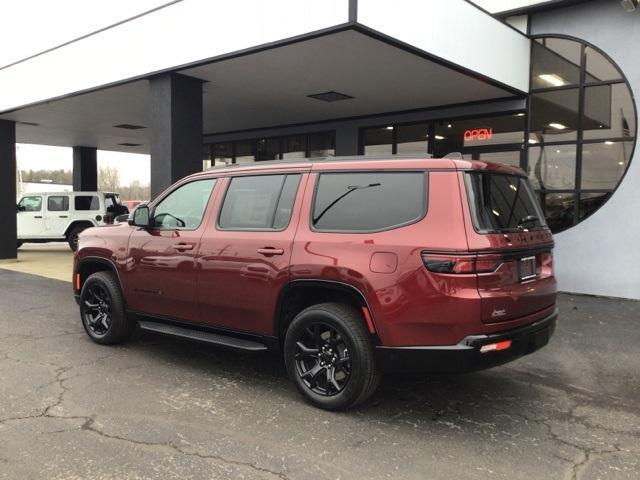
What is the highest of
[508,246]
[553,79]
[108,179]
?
[108,179]

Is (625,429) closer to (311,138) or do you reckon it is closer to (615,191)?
(615,191)

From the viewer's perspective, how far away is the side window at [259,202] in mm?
4488

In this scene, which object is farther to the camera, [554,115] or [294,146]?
[294,146]

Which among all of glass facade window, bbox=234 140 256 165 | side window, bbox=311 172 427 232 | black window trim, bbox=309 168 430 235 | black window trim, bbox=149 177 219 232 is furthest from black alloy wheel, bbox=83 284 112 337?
glass facade window, bbox=234 140 256 165

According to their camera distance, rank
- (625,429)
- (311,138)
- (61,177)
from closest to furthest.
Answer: (625,429), (311,138), (61,177)

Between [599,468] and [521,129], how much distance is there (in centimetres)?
791

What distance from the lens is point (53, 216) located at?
16688 mm

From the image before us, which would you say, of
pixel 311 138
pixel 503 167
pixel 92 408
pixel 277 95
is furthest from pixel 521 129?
pixel 92 408

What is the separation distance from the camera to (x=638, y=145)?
8758 mm

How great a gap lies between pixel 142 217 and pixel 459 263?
10.6ft

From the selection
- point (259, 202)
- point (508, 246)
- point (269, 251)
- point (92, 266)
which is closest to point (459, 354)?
point (508, 246)

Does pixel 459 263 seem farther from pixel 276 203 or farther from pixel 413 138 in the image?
pixel 413 138

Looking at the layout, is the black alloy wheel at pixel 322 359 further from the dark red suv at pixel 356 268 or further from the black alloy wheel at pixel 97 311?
the black alloy wheel at pixel 97 311

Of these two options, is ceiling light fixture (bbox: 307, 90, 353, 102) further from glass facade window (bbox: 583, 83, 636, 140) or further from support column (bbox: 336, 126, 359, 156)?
glass facade window (bbox: 583, 83, 636, 140)
